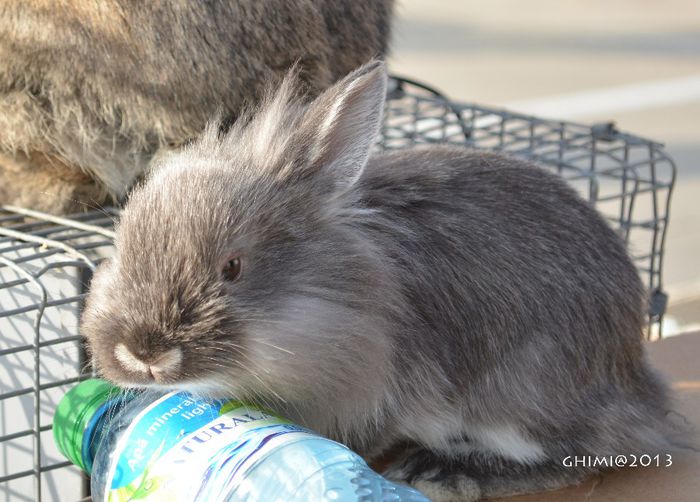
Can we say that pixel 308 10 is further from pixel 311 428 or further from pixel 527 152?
pixel 311 428

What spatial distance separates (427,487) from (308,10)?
122cm

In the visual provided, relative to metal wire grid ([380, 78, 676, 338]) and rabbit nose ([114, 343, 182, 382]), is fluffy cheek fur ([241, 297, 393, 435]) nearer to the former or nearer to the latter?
rabbit nose ([114, 343, 182, 382])

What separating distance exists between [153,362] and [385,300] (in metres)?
0.41

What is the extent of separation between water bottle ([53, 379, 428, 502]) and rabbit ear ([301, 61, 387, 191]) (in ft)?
1.33

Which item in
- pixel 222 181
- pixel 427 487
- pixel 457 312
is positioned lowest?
pixel 427 487

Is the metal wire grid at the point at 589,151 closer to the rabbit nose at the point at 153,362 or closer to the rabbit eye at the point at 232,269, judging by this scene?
the rabbit eye at the point at 232,269

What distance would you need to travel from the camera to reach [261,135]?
6.77ft

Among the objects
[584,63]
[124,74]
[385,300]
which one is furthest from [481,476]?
[584,63]

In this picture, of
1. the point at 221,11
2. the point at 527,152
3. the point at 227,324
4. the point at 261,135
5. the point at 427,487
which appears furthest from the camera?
the point at 527,152

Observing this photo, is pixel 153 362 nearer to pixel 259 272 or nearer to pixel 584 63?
pixel 259 272

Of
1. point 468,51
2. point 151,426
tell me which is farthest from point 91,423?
point 468,51

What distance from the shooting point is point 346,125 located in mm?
1981

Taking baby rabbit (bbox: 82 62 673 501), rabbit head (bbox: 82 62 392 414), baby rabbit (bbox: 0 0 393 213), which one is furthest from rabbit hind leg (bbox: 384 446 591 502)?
baby rabbit (bbox: 0 0 393 213)

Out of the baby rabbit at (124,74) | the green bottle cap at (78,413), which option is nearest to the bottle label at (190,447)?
the green bottle cap at (78,413)
